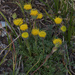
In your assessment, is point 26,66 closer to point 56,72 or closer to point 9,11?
point 56,72

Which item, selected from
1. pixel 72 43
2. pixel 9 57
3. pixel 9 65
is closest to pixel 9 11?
pixel 9 57

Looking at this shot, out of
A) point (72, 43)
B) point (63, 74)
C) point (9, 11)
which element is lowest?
point (63, 74)

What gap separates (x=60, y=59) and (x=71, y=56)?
17 centimetres

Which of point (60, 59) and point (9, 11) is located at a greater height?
point (9, 11)

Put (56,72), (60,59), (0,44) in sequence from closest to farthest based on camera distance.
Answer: (56,72)
(60,59)
(0,44)

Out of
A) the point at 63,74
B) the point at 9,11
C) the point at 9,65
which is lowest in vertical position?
the point at 63,74

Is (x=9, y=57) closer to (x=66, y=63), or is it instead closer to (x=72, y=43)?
(x=66, y=63)

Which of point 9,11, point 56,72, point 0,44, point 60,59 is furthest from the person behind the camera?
point 9,11

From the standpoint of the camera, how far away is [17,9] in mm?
1965

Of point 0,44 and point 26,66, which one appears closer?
point 26,66

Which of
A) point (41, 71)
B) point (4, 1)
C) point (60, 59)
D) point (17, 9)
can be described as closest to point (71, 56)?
point (60, 59)

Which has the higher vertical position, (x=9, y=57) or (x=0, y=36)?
(x=0, y=36)

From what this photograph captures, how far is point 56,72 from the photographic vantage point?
51.2 inches

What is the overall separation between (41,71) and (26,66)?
0.65 feet
